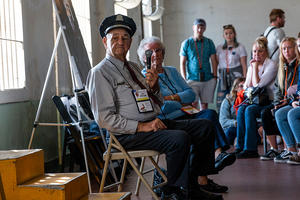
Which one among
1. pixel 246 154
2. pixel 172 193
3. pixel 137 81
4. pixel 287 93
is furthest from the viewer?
pixel 246 154

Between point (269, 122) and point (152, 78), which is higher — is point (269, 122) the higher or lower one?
the lower one

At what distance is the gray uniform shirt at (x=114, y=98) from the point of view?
3.19 m

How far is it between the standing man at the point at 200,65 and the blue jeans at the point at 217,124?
10.5 ft

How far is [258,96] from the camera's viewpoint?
5.71m

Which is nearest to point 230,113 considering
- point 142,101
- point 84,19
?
point 84,19

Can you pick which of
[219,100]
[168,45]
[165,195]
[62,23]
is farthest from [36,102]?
[168,45]

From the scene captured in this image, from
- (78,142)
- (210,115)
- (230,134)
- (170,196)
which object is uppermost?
(210,115)

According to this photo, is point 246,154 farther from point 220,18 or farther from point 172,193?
point 220,18

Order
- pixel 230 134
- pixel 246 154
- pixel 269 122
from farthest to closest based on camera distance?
pixel 230 134 → pixel 246 154 → pixel 269 122

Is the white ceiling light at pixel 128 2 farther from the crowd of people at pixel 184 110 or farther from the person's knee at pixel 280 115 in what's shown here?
the person's knee at pixel 280 115

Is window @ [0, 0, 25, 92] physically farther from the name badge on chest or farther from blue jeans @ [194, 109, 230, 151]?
blue jeans @ [194, 109, 230, 151]

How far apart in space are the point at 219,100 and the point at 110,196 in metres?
5.14

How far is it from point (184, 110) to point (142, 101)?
0.90 meters

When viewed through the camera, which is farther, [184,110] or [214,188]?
[184,110]
